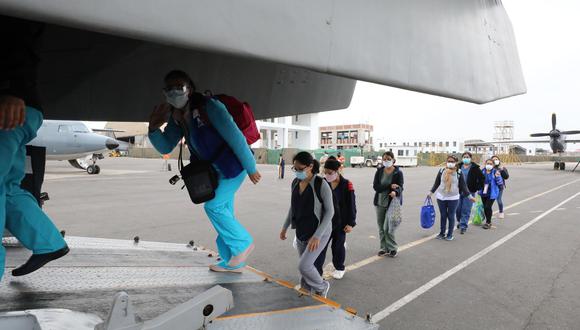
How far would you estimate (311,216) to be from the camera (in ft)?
12.1

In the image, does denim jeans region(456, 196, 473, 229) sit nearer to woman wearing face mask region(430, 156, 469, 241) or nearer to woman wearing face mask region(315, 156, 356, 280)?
woman wearing face mask region(430, 156, 469, 241)

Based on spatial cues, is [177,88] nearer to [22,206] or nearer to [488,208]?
[22,206]

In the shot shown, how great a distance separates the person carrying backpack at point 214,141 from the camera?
7.01ft

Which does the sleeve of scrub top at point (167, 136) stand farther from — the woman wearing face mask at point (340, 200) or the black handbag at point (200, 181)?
the woman wearing face mask at point (340, 200)

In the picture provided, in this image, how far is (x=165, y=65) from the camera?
2551 mm

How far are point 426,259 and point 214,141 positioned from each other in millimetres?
4561

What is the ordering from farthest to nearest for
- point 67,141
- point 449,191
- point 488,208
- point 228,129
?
point 67,141
point 488,208
point 449,191
point 228,129

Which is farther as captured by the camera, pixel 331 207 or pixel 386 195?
pixel 386 195

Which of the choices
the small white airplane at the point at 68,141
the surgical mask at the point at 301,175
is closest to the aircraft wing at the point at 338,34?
the surgical mask at the point at 301,175

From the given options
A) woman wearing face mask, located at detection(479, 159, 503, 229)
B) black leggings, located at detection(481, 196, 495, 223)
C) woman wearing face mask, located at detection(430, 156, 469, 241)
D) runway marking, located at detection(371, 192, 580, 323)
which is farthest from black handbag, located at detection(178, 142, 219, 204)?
black leggings, located at detection(481, 196, 495, 223)

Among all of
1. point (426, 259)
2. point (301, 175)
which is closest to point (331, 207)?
point (301, 175)

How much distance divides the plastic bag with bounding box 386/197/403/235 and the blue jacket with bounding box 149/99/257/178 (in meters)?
3.84

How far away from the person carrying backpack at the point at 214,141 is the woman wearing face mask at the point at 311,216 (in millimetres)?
1030

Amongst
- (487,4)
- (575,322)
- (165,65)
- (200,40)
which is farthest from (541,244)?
(200,40)
